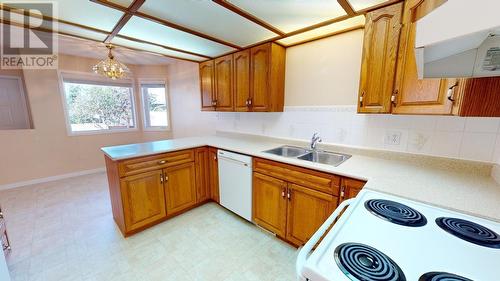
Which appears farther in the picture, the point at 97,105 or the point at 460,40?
the point at 97,105

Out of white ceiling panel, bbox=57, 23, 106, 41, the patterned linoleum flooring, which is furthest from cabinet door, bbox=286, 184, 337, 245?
white ceiling panel, bbox=57, 23, 106, 41

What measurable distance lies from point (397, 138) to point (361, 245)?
53.7 inches

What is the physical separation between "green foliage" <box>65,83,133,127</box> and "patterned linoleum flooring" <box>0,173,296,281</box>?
73.5 inches

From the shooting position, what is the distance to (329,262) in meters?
0.59

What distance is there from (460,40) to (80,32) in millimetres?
2759

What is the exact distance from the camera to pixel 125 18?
1.52 metres

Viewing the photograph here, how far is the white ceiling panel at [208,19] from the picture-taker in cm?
136

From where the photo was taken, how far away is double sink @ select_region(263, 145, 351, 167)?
187 cm

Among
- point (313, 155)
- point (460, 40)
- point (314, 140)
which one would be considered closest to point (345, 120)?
point (314, 140)

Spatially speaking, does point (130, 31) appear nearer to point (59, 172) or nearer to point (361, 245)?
point (361, 245)

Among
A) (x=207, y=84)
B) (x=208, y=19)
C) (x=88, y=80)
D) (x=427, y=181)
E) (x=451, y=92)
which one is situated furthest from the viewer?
(x=88, y=80)

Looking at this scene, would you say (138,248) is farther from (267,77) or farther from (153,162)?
(267,77)

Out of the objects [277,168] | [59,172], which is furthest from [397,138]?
[59,172]

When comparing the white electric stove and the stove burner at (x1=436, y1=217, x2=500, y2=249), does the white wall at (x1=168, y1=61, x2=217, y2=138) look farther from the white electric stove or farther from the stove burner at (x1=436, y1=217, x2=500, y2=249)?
the stove burner at (x1=436, y1=217, x2=500, y2=249)
